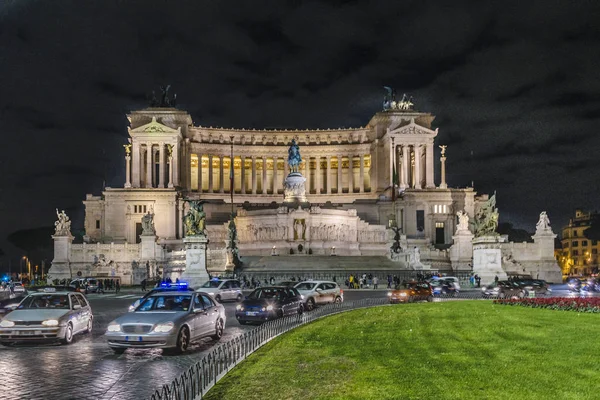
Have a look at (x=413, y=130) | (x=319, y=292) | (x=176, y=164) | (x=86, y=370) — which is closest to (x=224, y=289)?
(x=319, y=292)

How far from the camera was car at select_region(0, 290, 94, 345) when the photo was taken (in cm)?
2047

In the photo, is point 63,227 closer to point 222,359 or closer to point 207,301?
point 207,301

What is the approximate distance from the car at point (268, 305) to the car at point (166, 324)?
15.9 ft

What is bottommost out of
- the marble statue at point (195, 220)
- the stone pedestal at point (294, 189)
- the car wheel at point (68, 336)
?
the car wheel at point (68, 336)

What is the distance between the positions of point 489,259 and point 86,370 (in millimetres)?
43755

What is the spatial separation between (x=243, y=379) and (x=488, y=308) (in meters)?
16.4

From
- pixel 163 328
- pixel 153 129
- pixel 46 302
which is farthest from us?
pixel 153 129

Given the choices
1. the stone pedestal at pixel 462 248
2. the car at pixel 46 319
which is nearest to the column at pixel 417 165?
the stone pedestal at pixel 462 248

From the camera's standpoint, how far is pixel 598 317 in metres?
23.5

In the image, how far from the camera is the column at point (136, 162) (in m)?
108

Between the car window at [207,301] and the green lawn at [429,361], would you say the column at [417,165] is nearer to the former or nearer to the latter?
the green lawn at [429,361]

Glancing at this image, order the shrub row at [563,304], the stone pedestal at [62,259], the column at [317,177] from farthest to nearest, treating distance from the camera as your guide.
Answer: the column at [317,177] → the stone pedestal at [62,259] → the shrub row at [563,304]

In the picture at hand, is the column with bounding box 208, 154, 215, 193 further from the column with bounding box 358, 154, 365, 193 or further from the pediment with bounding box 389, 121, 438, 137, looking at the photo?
the pediment with bounding box 389, 121, 438, 137

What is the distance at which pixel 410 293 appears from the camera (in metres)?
37.4
